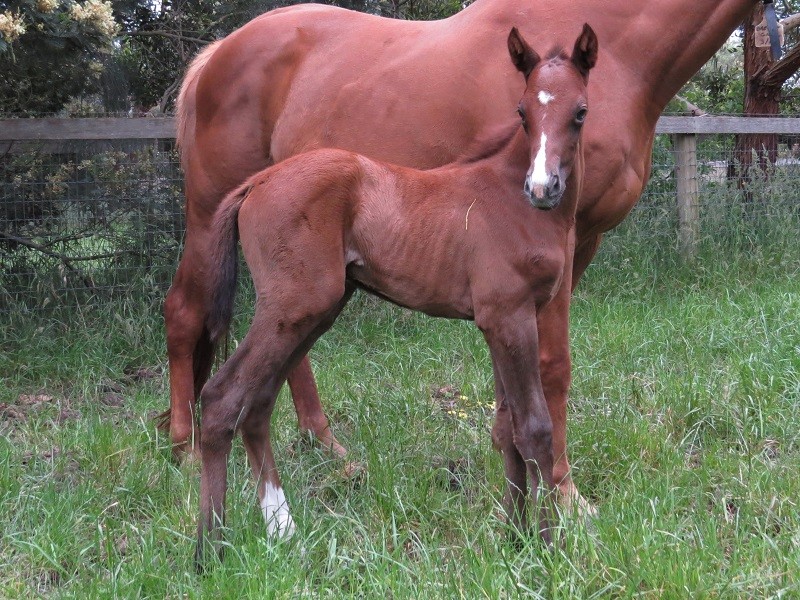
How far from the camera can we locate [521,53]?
2949 millimetres

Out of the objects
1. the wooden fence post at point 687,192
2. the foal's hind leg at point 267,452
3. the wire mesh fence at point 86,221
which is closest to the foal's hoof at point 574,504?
the foal's hind leg at point 267,452

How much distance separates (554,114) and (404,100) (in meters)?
1.26

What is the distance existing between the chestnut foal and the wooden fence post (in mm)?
4798

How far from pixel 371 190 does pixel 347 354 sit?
106 inches

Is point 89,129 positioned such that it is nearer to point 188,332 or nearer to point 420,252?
point 188,332

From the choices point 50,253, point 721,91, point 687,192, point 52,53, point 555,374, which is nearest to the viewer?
point 555,374

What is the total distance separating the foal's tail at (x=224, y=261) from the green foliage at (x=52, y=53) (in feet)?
7.00

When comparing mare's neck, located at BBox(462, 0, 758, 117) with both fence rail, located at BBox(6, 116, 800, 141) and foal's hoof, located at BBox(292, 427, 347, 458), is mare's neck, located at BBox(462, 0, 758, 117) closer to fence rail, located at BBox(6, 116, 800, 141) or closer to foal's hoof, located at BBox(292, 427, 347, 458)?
foal's hoof, located at BBox(292, 427, 347, 458)

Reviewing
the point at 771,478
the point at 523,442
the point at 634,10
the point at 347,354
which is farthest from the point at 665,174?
the point at 523,442

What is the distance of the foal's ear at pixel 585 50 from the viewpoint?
286cm

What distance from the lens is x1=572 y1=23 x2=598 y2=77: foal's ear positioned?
2.86m

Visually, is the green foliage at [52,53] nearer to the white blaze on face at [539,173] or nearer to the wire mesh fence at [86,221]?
the wire mesh fence at [86,221]

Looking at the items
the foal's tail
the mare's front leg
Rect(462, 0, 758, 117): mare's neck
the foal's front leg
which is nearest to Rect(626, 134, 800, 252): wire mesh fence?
Rect(462, 0, 758, 117): mare's neck

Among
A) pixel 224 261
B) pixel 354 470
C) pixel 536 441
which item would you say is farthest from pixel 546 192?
pixel 354 470
